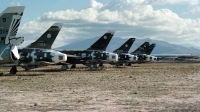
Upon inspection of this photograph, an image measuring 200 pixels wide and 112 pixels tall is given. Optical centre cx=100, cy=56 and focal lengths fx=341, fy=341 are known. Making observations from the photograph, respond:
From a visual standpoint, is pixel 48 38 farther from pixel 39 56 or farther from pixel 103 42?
pixel 103 42

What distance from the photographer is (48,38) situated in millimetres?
36094

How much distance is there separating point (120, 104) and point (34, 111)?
385 centimetres

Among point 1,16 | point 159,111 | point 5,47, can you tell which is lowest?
point 159,111

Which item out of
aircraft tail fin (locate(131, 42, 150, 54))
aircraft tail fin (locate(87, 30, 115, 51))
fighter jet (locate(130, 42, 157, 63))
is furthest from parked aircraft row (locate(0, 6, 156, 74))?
aircraft tail fin (locate(131, 42, 150, 54))

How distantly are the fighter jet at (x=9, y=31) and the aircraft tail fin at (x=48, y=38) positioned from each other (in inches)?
310

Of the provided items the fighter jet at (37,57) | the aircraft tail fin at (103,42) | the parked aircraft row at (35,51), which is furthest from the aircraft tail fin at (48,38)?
the aircraft tail fin at (103,42)

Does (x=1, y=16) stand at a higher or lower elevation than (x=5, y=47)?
higher

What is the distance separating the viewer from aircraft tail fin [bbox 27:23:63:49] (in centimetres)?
3594

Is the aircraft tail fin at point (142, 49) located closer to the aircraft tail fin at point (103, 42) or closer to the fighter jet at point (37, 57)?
the aircraft tail fin at point (103, 42)

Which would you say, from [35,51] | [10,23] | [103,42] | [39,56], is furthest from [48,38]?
[103,42]

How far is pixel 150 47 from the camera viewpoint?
7988 centimetres

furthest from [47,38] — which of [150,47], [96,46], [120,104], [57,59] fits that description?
[150,47]

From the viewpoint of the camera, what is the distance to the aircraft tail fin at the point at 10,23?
90.3 ft

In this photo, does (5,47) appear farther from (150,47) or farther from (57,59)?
(150,47)
